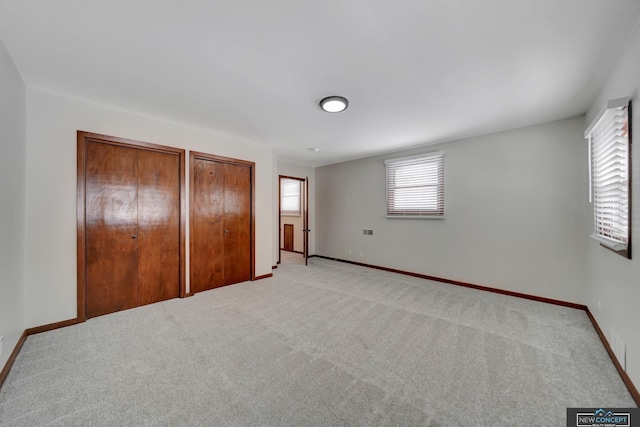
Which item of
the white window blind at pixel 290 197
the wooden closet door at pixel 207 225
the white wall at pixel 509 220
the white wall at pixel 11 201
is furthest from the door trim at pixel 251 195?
the white window blind at pixel 290 197

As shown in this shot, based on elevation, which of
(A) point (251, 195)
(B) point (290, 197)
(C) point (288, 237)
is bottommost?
(C) point (288, 237)

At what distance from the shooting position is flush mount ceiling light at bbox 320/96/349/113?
8.63 ft

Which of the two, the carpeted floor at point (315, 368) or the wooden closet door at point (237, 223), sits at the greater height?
the wooden closet door at point (237, 223)

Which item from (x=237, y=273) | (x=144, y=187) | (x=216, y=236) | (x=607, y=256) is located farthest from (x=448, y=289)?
(x=144, y=187)

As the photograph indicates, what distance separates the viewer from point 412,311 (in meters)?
3.04

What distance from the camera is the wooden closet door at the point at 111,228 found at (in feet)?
9.25

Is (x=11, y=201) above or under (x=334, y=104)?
under

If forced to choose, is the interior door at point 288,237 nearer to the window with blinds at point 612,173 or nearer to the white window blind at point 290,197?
the white window blind at point 290,197

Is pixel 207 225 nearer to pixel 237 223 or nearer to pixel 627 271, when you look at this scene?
pixel 237 223

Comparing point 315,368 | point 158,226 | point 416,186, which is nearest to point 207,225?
point 158,226

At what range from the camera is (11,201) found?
2.06m

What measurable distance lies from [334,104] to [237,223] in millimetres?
2567

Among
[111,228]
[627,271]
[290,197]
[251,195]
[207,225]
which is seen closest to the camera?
[627,271]

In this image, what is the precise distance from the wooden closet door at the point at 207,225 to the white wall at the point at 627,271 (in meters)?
4.38
